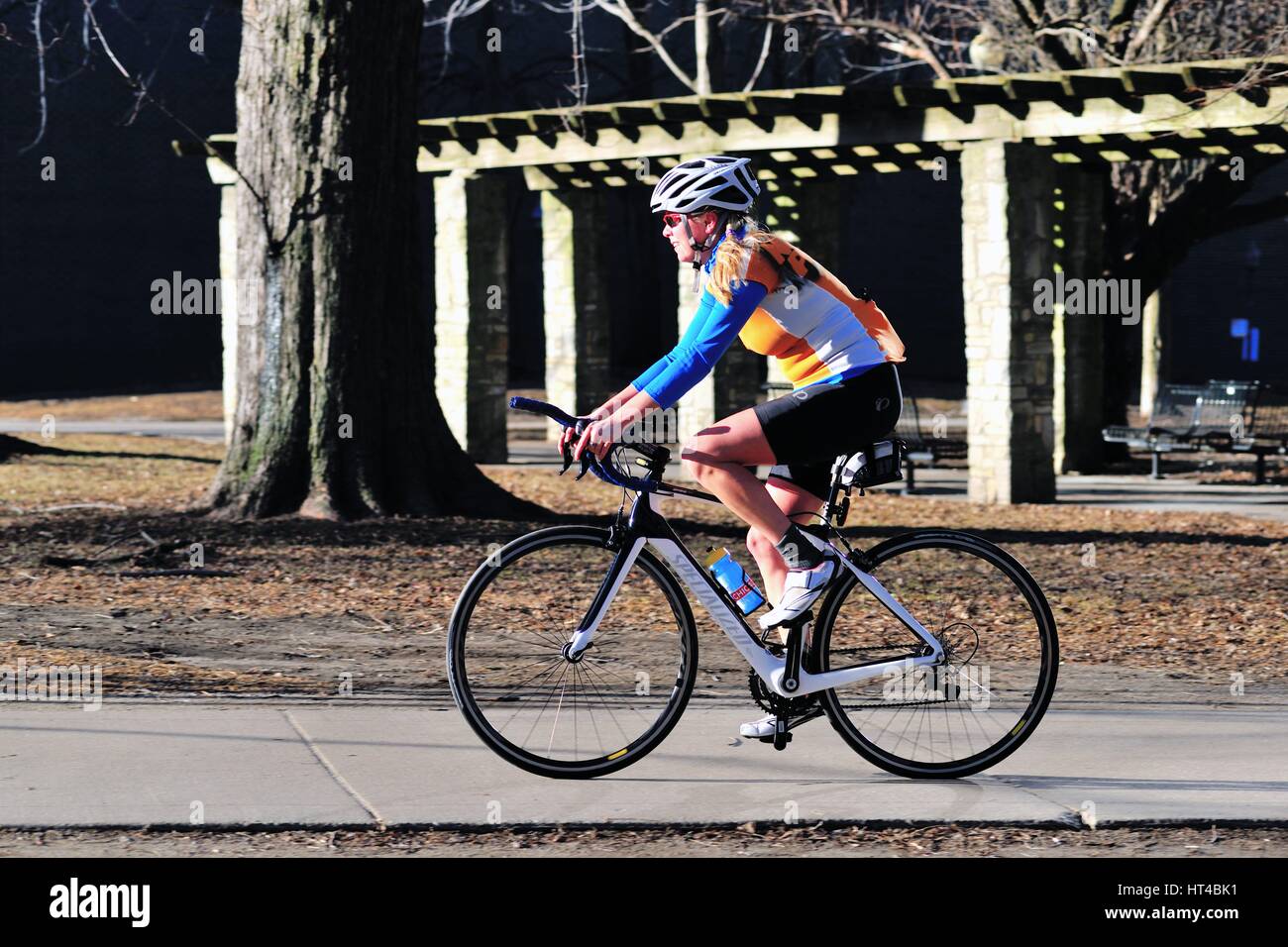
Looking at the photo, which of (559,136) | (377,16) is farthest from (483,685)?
(559,136)

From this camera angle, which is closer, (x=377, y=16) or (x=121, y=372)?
(x=377, y=16)

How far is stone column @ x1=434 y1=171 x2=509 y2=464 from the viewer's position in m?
21.5

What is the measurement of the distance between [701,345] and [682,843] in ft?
4.79

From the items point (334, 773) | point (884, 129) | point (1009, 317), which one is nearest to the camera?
point (334, 773)

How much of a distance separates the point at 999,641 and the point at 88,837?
2855mm

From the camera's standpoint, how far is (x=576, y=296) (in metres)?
23.1

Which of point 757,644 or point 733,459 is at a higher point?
point 733,459

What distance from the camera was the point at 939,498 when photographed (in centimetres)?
1798

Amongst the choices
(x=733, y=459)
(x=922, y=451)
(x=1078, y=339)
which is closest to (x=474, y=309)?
(x=922, y=451)

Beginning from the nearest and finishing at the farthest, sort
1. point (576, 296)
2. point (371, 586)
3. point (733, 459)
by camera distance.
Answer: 1. point (733, 459)
2. point (371, 586)
3. point (576, 296)

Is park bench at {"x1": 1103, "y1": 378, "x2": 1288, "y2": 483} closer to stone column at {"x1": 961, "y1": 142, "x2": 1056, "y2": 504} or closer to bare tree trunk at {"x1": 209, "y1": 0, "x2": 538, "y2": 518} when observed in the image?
stone column at {"x1": 961, "y1": 142, "x2": 1056, "y2": 504}

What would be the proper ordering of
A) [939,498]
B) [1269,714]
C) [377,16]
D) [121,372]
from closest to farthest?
[1269,714], [377,16], [939,498], [121,372]

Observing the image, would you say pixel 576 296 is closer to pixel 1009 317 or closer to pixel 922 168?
pixel 922 168

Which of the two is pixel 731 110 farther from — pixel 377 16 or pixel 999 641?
pixel 999 641
